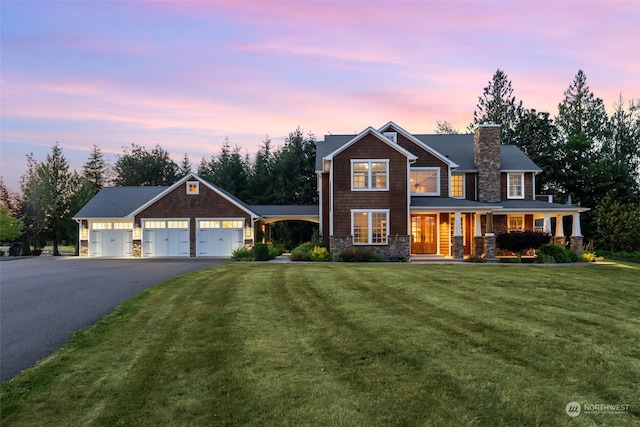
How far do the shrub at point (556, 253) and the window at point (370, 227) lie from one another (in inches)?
326

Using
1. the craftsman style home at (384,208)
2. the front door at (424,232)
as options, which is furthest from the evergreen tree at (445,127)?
the front door at (424,232)

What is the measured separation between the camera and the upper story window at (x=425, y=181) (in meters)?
26.8

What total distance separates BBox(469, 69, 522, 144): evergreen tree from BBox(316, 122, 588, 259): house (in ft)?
76.1

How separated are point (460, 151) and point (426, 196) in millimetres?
5282

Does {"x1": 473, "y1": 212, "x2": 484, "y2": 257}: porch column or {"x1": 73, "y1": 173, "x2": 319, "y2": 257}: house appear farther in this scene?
{"x1": 73, "y1": 173, "x2": 319, "y2": 257}: house

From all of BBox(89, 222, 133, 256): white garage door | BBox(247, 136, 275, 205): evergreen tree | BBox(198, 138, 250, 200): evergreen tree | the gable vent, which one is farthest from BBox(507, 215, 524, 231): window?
BBox(198, 138, 250, 200): evergreen tree

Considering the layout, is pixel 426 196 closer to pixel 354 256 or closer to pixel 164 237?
pixel 354 256

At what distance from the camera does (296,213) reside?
3300cm

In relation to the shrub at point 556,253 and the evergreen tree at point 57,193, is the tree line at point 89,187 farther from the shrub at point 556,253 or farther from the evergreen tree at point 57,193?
the shrub at point 556,253

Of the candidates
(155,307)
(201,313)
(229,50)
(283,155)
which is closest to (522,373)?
(201,313)

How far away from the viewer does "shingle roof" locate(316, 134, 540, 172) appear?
2803 cm

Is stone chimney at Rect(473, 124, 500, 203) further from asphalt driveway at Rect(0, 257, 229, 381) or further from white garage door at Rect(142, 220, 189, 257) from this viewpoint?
white garage door at Rect(142, 220, 189, 257)

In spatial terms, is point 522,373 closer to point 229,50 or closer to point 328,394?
point 328,394

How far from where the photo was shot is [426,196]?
26656 mm
